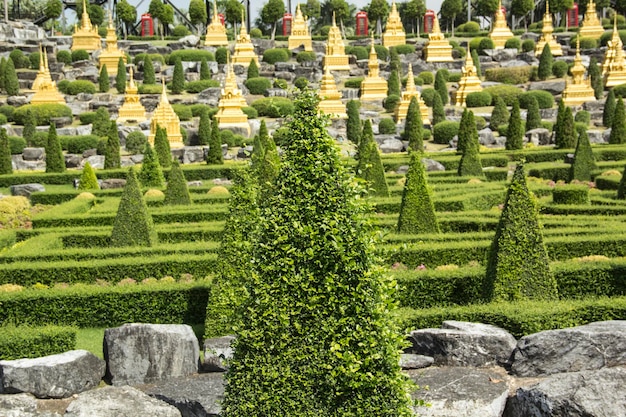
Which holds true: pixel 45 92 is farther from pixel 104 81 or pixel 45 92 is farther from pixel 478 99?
pixel 478 99

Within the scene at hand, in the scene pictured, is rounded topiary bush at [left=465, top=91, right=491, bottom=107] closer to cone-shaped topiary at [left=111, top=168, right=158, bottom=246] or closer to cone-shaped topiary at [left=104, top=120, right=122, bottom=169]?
cone-shaped topiary at [left=104, top=120, right=122, bottom=169]

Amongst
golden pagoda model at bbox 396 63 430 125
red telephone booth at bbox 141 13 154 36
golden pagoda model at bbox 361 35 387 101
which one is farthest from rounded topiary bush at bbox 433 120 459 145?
red telephone booth at bbox 141 13 154 36

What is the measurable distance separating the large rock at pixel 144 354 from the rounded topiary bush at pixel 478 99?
3799cm

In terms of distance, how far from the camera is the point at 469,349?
966 centimetres

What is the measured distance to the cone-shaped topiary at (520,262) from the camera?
11.2 m

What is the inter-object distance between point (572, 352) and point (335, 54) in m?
48.9

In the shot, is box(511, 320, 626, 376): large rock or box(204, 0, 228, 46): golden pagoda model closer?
box(511, 320, 626, 376): large rock

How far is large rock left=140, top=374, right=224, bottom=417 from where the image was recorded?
8812mm

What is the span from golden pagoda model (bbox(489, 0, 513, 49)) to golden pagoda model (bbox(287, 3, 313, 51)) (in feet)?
44.6

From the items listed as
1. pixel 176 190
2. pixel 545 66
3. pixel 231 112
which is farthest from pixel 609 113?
pixel 176 190

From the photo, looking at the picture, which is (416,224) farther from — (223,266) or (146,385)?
(146,385)

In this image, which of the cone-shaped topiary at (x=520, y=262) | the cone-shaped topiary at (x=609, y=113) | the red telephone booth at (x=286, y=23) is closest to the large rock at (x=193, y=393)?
→ the cone-shaped topiary at (x=520, y=262)

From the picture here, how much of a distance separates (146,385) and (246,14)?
207ft

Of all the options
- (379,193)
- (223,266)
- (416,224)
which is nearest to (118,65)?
(379,193)
